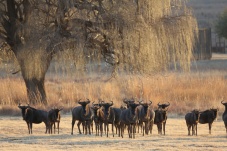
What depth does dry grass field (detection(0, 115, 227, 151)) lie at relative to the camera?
23359 millimetres

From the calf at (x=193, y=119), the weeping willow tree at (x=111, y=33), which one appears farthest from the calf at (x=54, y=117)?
the weeping willow tree at (x=111, y=33)

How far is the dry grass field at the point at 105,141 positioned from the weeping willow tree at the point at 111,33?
4.93m

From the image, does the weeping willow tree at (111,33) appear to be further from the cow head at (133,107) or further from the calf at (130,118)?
the cow head at (133,107)

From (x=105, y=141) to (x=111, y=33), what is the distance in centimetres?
1016

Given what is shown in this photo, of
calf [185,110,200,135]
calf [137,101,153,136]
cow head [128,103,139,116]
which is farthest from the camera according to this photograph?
calf [185,110,200,135]

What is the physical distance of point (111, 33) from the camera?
34.2m

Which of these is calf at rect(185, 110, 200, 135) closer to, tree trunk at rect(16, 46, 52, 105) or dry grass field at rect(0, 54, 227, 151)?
dry grass field at rect(0, 54, 227, 151)

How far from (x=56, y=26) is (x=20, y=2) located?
3.15m

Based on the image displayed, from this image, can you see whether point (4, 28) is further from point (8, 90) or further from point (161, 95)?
point (161, 95)

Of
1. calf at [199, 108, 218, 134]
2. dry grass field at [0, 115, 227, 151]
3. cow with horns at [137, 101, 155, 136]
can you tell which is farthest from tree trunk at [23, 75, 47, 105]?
cow with horns at [137, 101, 155, 136]

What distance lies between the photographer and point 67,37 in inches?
1368

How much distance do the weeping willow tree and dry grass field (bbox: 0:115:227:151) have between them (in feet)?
16.2

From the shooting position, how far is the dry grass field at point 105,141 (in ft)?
76.6

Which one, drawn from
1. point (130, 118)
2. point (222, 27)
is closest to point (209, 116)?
point (130, 118)
